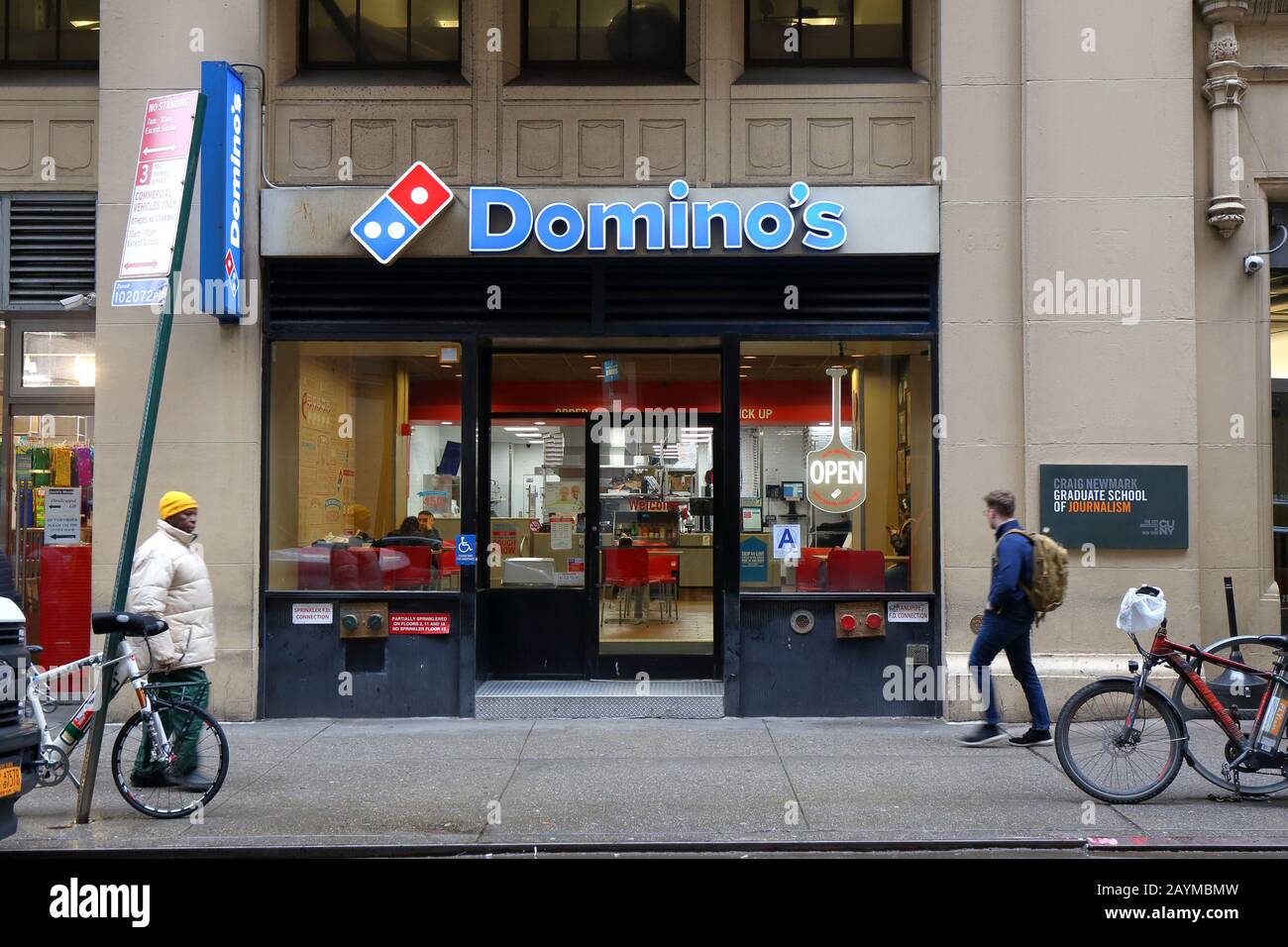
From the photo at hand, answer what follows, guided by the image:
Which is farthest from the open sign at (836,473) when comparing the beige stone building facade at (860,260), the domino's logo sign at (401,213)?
the domino's logo sign at (401,213)

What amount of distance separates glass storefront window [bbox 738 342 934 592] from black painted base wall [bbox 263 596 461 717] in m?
2.68

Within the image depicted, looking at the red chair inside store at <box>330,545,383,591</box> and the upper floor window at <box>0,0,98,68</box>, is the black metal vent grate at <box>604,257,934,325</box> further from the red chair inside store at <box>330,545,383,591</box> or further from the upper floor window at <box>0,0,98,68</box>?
the upper floor window at <box>0,0,98,68</box>

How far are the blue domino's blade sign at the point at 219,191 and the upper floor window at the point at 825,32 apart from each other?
14.5 feet

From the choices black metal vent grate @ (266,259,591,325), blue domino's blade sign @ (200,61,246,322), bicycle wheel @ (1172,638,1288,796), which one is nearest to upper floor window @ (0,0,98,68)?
blue domino's blade sign @ (200,61,246,322)

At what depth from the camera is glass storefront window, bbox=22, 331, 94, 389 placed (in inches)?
424

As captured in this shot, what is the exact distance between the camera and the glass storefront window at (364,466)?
1017 centimetres

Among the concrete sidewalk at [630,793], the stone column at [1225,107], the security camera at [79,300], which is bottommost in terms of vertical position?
the concrete sidewalk at [630,793]

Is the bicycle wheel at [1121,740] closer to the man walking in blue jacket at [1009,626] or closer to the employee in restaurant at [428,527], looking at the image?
the man walking in blue jacket at [1009,626]

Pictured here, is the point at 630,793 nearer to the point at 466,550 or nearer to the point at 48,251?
the point at 466,550

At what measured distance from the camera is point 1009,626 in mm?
7914

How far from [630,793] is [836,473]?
3.93 m

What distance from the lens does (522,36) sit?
10.4 m
